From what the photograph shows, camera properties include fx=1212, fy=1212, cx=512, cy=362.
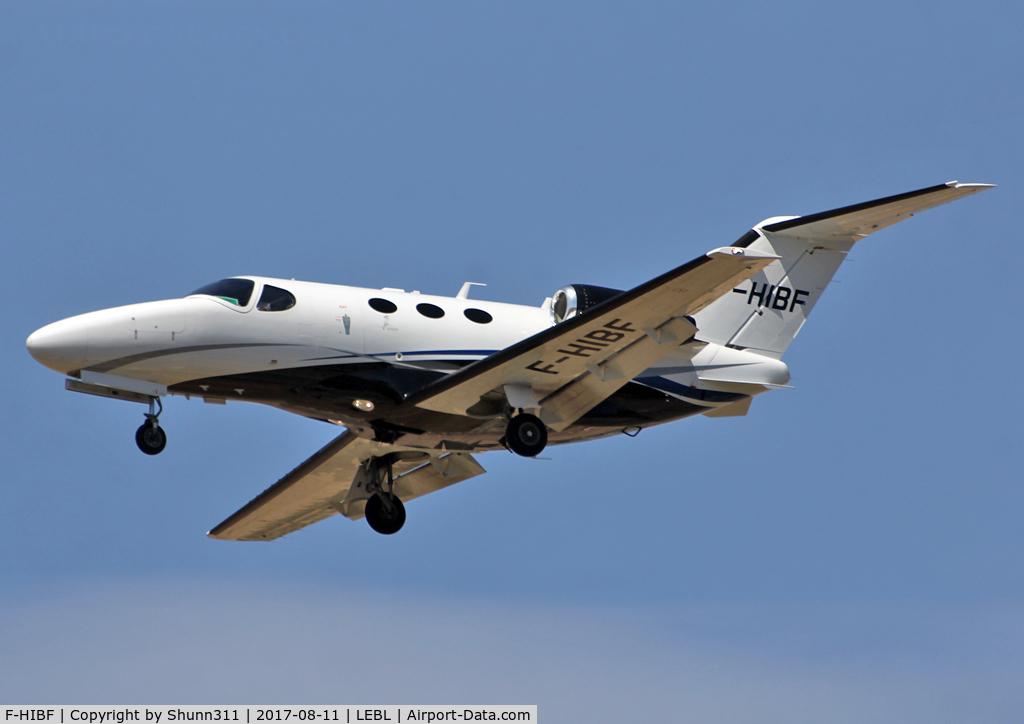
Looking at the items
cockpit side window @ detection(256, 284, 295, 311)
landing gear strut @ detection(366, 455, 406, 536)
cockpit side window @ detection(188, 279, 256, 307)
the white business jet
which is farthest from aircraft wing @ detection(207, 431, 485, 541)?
cockpit side window @ detection(188, 279, 256, 307)

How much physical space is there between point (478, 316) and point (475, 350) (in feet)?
2.09

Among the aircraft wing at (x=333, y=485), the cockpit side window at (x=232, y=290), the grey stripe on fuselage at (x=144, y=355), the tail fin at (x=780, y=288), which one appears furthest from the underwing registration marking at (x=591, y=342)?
the grey stripe on fuselage at (x=144, y=355)

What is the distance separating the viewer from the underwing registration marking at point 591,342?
17.9 meters

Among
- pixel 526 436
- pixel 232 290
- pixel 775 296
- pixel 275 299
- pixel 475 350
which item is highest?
pixel 775 296

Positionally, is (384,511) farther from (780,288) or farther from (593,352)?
(780,288)

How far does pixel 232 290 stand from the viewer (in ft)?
62.3

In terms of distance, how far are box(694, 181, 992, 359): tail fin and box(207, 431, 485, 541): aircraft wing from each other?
559 cm

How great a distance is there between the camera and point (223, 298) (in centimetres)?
1889

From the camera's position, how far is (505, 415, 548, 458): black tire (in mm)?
19328

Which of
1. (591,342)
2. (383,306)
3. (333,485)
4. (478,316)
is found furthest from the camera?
(333,485)

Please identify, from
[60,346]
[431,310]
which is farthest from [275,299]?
[60,346]

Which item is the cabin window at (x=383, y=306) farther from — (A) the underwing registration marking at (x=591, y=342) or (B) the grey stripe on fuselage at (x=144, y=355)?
(A) the underwing registration marking at (x=591, y=342)

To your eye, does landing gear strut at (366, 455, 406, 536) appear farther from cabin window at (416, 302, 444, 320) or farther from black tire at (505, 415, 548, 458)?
cabin window at (416, 302, 444, 320)

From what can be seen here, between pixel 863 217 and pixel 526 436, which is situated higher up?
pixel 863 217
